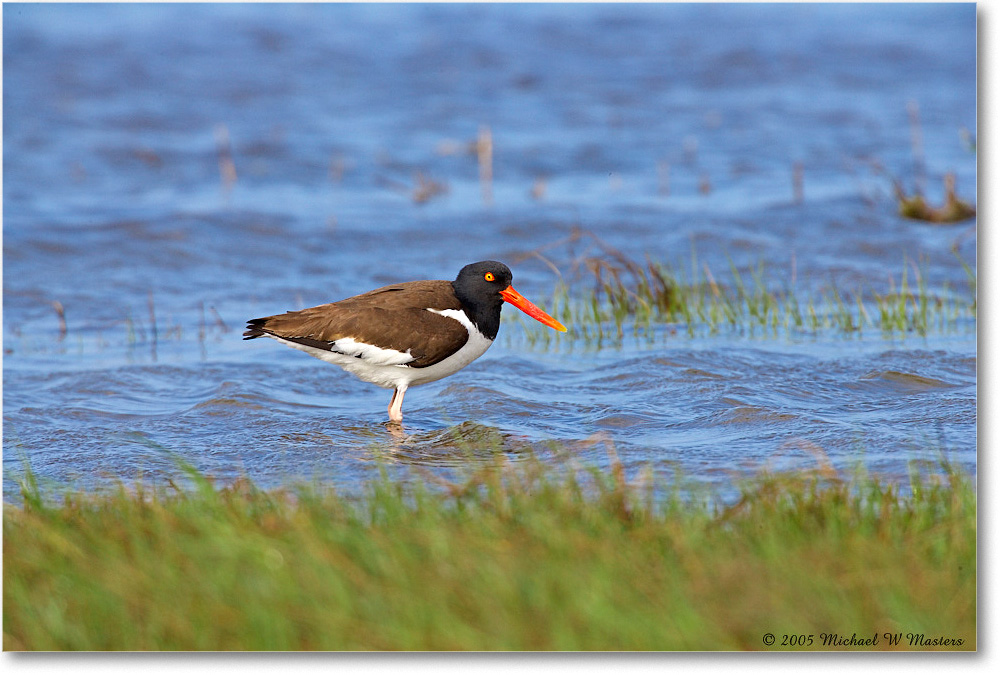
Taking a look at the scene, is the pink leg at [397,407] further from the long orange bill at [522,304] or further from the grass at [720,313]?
the grass at [720,313]

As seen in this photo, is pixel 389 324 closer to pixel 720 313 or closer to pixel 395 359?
pixel 395 359

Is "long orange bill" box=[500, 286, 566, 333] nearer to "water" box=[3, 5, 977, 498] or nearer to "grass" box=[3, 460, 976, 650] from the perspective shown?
"water" box=[3, 5, 977, 498]

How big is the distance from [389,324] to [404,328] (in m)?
0.10

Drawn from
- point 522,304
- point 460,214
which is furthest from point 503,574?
point 460,214

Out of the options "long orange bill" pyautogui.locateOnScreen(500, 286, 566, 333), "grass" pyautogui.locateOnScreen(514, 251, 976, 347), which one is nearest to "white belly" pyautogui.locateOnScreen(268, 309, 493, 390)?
"long orange bill" pyautogui.locateOnScreen(500, 286, 566, 333)

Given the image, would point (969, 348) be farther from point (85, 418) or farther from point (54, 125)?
point (54, 125)

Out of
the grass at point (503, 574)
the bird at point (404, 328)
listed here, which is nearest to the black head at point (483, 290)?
the bird at point (404, 328)

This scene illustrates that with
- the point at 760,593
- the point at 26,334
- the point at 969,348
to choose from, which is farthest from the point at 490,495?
the point at 26,334

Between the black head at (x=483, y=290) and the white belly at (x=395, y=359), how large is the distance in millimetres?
98

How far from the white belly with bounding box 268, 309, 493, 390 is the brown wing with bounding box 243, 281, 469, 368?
0.04 meters

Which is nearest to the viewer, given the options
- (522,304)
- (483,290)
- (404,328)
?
(404,328)

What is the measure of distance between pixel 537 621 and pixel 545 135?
47.9 feet

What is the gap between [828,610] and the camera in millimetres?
3676

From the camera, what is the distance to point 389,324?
6523 mm
